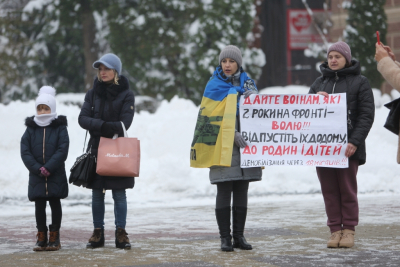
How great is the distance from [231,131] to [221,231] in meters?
0.89

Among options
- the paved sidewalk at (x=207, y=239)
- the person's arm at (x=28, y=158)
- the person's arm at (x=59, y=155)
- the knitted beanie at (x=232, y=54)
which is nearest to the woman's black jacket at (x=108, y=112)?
the person's arm at (x=59, y=155)

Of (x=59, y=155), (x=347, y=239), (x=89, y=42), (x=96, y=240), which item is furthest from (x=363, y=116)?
(x=89, y=42)

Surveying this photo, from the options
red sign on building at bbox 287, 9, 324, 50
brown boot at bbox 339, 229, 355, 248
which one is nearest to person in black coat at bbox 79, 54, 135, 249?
brown boot at bbox 339, 229, 355, 248

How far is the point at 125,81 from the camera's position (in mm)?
6781

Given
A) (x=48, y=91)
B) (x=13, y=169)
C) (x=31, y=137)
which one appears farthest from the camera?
(x=13, y=169)

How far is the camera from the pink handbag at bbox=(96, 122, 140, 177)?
6.40 metres

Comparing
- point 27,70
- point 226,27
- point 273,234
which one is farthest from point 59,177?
point 27,70

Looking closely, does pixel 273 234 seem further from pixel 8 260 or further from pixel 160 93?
pixel 160 93

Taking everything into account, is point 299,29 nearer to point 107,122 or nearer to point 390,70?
point 107,122

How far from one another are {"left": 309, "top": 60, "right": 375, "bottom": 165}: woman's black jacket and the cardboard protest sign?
0.08 metres

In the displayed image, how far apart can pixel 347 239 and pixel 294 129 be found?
1119 millimetres

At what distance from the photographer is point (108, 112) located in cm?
662

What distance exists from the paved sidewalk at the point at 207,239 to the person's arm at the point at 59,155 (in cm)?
77

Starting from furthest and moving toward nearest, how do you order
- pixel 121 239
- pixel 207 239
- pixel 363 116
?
pixel 207 239, pixel 121 239, pixel 363 116
